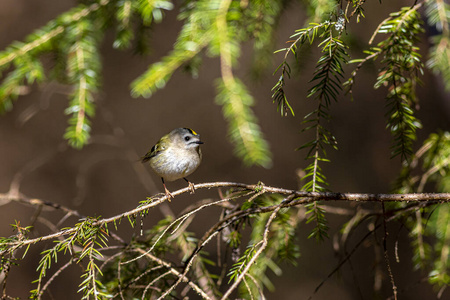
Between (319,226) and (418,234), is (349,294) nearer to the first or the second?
(418,234)

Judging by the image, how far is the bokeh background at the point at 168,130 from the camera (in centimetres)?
358

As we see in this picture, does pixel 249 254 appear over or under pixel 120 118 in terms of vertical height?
under

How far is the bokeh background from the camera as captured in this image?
3578 millimetres

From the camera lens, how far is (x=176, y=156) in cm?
195

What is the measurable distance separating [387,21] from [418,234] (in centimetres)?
78

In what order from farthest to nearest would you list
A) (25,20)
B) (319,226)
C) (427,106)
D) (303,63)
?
1. (25,20)
2. (427,106)
3. (303,63)
4. (319,226)

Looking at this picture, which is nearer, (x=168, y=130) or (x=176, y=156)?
(x=176, y=156)

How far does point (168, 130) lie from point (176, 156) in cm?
197

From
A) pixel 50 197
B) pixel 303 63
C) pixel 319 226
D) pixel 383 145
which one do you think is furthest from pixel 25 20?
pixel 319 226

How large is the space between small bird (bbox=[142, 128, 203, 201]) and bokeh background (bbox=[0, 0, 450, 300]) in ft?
4.34

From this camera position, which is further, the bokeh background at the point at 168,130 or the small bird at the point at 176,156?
the bokeh background at the point at 168,130

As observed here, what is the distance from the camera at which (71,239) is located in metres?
1.02

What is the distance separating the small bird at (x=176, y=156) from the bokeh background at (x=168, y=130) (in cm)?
132

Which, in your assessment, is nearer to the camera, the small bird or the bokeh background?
the small bird
